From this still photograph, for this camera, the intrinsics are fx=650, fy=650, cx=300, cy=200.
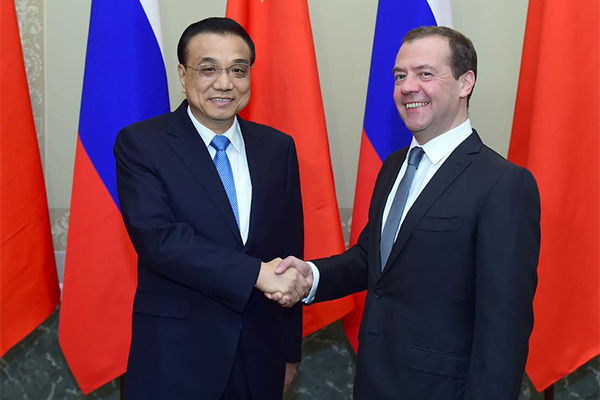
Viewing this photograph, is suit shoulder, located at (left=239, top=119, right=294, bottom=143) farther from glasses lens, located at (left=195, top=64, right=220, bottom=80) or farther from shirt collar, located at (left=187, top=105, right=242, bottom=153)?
glasses lens, located at (left=195, top=64, right=220, bottom=80)

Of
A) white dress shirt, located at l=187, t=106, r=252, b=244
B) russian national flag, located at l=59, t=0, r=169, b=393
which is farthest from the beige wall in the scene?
white dress shirt, located at l=187, t=106, r=252, b=244

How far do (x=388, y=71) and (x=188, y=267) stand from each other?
1.21 m

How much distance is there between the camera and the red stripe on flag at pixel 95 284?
2.57 m

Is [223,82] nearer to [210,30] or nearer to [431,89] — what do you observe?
[210,30]

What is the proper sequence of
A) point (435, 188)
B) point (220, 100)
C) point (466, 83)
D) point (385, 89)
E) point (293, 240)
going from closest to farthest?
point (435, 188) < point (466, 83) < point (220, 100) < point (293, 240) < point (385, 89)

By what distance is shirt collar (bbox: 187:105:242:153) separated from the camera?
6.64 ft

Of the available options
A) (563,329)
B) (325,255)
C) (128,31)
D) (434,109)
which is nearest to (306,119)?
(325,255)

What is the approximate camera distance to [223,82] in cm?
199

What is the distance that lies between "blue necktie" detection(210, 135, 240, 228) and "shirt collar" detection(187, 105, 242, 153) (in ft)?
0.08

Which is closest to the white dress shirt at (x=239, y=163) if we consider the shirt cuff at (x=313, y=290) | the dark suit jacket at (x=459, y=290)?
the shirt cuff at (x=313, y=290)

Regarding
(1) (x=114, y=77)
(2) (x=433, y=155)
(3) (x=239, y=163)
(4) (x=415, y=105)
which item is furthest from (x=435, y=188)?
(1) (x=114, y=77)

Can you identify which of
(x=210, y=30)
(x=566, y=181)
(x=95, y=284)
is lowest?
(x=95, y=284)

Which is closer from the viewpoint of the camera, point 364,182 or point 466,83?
point 466,83

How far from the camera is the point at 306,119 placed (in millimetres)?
2590
